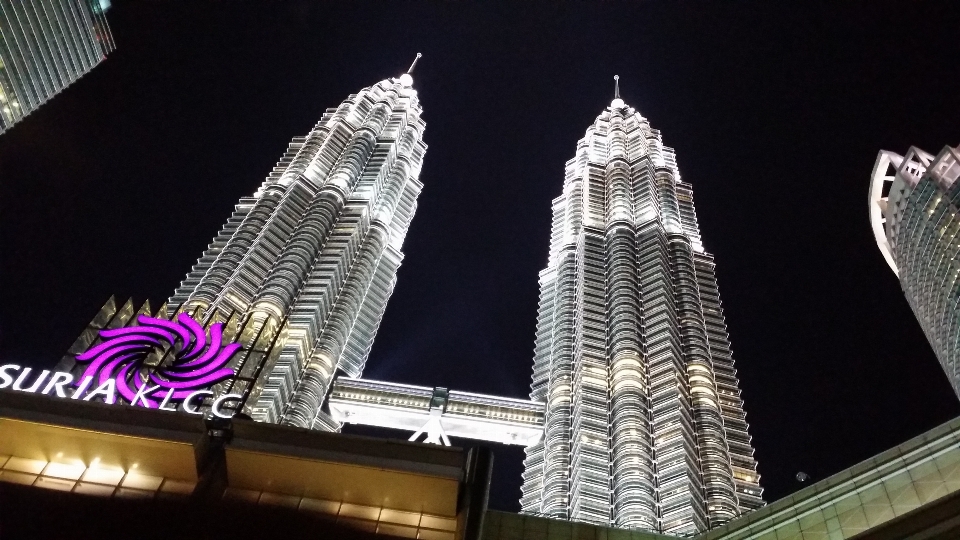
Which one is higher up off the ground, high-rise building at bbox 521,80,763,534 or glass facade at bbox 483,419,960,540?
high-rise building at bbox 521,80,763,534

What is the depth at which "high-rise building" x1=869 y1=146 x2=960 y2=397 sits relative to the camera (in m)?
80.3

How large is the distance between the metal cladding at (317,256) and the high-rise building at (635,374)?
15525 mm

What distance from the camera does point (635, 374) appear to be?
63531 mm

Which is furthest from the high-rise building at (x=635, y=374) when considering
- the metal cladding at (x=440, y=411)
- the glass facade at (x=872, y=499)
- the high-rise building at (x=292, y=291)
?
the glass facade at (x=872, y=499)

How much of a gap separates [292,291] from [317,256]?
663cm

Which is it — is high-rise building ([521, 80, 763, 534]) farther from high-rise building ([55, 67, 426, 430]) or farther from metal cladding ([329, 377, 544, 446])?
high-rise building ([55, 67, 426, 430])

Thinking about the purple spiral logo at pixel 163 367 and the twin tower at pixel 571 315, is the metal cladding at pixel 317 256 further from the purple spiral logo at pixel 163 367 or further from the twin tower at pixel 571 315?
the purple spiral logo at pixel 163 367

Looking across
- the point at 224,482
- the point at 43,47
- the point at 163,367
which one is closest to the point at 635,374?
the point at 163,367

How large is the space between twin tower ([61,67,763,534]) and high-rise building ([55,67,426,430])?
0.19 metres

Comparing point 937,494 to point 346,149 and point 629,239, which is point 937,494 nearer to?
point 629,239

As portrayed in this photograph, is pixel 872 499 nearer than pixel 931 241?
Yes

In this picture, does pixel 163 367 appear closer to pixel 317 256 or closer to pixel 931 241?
pixel 317 256

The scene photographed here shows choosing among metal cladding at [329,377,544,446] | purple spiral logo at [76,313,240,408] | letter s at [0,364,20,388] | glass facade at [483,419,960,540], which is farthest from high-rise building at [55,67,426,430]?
glass facade at [483,419,960,540]

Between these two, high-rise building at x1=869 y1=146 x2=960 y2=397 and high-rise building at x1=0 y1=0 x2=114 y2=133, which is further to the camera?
high-rise building at x1=0 y1=0 x2=114 y2=133
